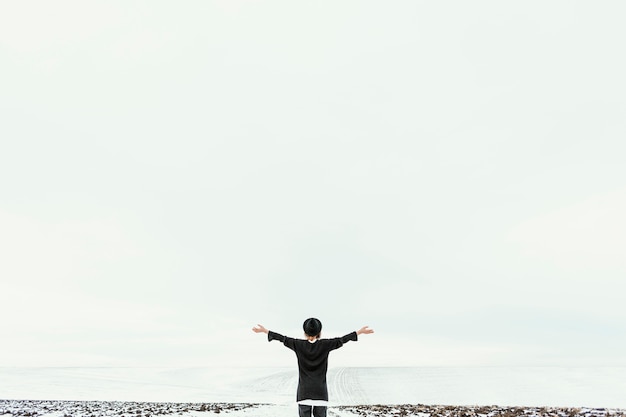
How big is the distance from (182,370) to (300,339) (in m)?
69.4

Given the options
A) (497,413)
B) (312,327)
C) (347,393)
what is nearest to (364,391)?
(347,393)

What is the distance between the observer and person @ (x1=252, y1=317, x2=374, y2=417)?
8914mm

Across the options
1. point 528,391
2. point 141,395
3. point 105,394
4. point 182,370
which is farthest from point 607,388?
point 182,370

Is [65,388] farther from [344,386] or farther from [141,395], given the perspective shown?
[344,386]

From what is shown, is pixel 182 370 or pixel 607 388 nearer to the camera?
pixel 607 388

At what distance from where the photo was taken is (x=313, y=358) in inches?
353

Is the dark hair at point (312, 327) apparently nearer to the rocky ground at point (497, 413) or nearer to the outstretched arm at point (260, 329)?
the outstretched arm at point (260, 329)

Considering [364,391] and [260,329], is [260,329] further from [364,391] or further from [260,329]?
[364,391]

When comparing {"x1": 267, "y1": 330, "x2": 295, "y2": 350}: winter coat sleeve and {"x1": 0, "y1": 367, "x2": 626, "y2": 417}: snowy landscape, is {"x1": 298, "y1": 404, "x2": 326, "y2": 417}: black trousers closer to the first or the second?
{"x1": 267, "y1": 330, "x2": 295, "y2": 350}: winter coat sleeve

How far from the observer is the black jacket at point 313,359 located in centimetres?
892

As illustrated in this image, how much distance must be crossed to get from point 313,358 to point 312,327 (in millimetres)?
536

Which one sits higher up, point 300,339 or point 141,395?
point 300,339

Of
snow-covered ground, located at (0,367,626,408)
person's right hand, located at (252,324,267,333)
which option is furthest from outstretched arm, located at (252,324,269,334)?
snow-covered ground, located at (0,367,626,408)

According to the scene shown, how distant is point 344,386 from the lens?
45312 mm
